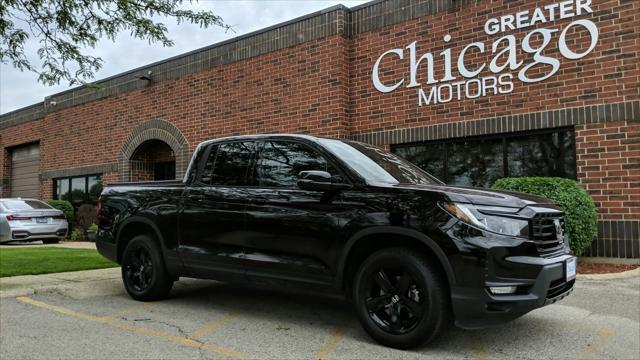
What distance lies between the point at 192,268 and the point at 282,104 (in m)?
7.30

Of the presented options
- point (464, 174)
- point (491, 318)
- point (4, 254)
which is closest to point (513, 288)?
point (491, 318)

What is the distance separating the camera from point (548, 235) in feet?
13.6

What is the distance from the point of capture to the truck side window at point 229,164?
17.8 ft

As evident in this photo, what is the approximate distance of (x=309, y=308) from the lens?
5.58 m

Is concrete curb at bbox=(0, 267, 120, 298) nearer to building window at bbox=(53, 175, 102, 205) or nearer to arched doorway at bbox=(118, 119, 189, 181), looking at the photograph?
arched doorway at bbox=(118, 119, 189, 181)

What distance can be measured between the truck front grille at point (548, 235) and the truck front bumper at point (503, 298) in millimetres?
167

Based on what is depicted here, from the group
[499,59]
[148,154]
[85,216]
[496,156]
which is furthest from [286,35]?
[85,216]

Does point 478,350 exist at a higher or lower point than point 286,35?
lower

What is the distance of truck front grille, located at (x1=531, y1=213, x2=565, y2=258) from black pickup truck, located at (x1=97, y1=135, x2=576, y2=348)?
0.01 meters

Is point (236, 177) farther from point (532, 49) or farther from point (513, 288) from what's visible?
point (532, 49)

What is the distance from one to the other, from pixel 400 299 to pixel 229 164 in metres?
2.43

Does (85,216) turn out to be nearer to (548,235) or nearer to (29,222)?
(29,222)

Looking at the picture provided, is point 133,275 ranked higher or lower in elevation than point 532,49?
lower

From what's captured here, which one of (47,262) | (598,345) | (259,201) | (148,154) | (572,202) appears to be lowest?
(598,345)
